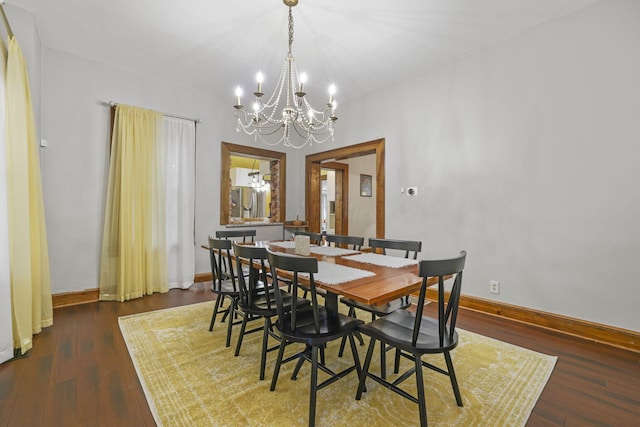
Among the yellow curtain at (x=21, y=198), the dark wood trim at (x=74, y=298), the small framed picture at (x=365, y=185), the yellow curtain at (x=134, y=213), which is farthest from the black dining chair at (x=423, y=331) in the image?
the small framed picture at (x=365, y=185)

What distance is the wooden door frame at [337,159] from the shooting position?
4211 mm

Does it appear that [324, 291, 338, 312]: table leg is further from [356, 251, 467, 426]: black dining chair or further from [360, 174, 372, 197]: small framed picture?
[360, 174, 372, 197]: small framed picture

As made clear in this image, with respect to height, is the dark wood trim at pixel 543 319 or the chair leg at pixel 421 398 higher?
the chair leg at pixel 421 398

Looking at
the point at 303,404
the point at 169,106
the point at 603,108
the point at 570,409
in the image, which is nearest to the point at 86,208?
the point at 169,106

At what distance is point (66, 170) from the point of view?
3.35 meters

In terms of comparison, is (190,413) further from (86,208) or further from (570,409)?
(86,208)

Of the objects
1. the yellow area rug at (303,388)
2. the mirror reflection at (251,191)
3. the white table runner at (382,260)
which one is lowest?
the yellow area rug at (303,388)

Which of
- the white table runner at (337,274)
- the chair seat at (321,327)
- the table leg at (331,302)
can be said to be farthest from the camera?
the table leg at (331,302)

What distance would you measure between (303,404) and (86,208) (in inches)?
137

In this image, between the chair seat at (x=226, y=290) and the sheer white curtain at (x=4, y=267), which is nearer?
the sheer white curtain at (x=4, y=267)

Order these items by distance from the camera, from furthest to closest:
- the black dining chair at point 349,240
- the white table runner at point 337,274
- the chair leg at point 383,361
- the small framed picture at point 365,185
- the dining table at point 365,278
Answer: the small framed picture at point 365,185 → the black dining chair at point 349,240 → the chair leg at point 383,361 → the white table runner at point 337,274 → the dining table at point 365,278

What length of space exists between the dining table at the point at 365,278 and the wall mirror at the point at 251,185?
275 cm

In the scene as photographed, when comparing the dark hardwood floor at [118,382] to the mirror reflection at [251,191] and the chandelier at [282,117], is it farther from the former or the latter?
the mirror reflection at [251,191]

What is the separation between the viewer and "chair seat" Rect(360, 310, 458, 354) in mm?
1474
